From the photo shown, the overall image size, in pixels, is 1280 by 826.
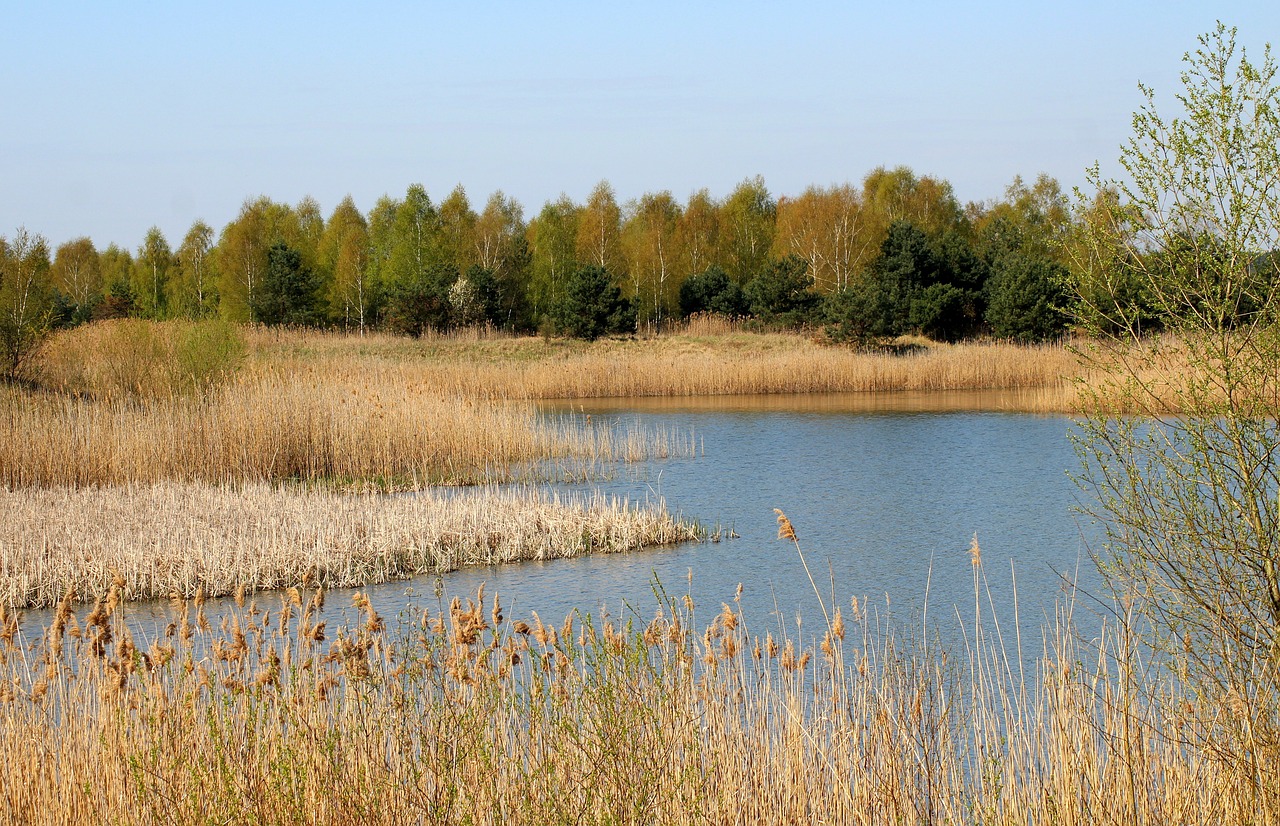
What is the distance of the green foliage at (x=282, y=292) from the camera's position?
155ft

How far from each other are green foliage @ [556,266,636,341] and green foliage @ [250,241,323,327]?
1197 cm

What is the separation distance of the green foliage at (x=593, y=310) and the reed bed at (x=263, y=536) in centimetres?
2767

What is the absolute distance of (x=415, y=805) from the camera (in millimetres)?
4066

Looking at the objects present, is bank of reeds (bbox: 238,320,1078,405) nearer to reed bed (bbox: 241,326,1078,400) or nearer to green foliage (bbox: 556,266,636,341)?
reed bed (bbox: 241,326,1078,400)

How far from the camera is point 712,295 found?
4831 centimetres

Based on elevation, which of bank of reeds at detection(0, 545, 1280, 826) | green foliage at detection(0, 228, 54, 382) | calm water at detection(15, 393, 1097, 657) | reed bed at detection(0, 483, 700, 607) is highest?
green foliage at detection(0, 228, 54, 382)

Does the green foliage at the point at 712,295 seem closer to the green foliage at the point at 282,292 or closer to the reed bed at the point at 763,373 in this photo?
the reed bed at the point at 763,373

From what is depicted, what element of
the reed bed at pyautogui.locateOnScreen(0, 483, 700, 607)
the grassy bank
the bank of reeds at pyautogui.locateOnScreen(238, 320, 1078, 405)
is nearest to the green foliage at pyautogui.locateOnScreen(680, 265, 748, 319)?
the bank of reeds at pyautogui.locateOnScreen(238, 320, 1078, 405)

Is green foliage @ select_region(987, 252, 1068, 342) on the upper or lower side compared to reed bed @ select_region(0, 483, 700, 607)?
upper

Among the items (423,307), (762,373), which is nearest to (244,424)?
(762,373)

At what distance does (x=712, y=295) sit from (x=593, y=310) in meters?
8.86

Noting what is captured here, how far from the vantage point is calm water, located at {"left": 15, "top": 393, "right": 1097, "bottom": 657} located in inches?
343

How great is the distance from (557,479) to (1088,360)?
11.3 m

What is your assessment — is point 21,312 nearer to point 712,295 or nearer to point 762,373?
point 762,373
